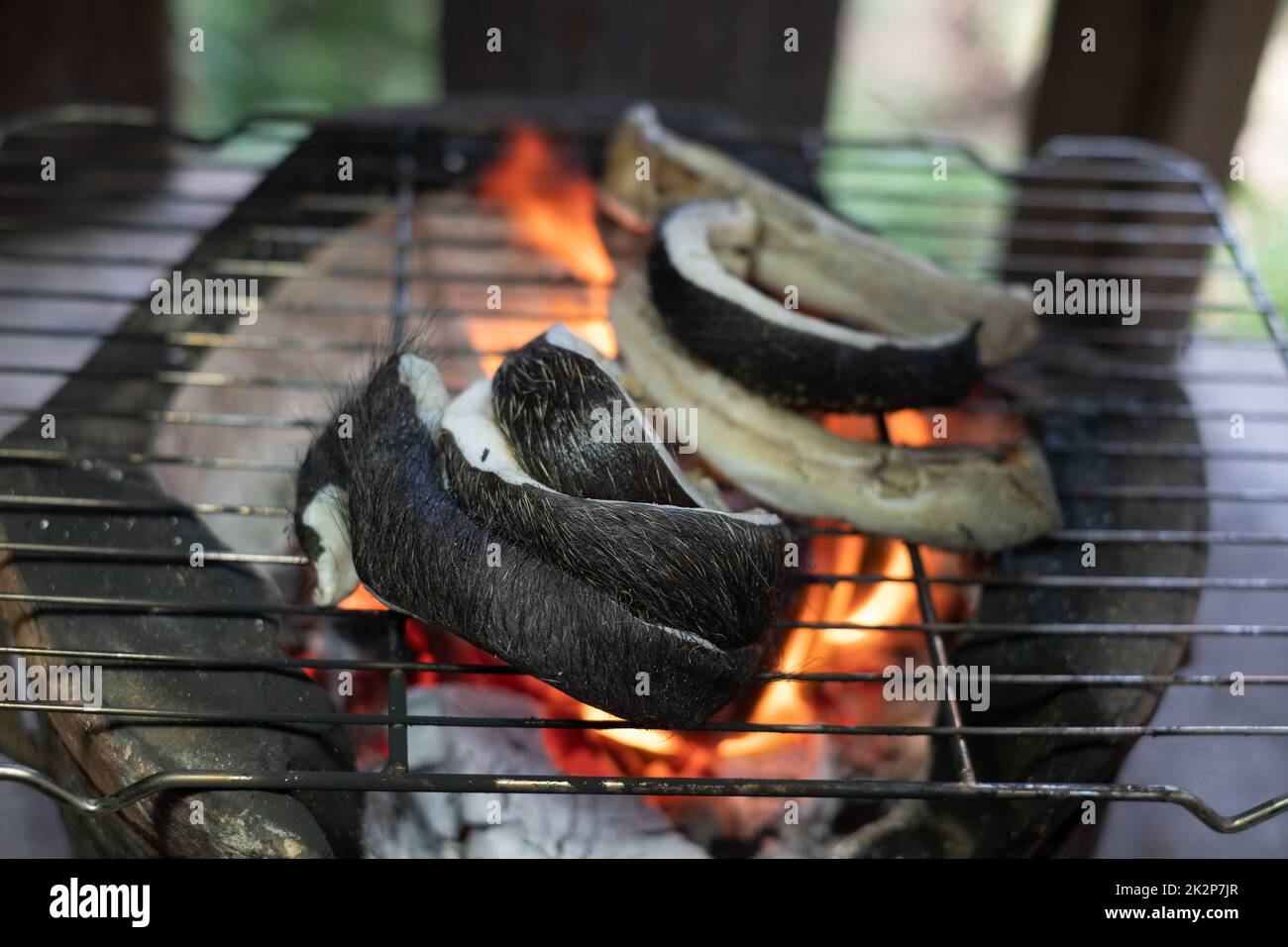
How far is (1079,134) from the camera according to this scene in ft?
13.6

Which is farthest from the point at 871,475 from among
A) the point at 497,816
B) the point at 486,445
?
the point at 497,816

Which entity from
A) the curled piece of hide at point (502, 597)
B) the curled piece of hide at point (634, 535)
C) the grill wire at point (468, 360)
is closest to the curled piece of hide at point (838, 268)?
the grill wire at point (468, 360)

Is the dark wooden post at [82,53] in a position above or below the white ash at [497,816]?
above

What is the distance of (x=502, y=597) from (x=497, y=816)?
1.64 ft

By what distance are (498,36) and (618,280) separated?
2159 millimetres

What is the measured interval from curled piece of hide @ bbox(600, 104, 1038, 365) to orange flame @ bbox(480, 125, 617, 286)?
227mm

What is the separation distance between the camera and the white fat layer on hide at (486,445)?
175 cm

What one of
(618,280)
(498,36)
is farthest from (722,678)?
(498,36)

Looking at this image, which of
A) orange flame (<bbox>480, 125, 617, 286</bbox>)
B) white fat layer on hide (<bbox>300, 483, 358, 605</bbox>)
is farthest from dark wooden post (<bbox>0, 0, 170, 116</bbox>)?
white fat layer on hide (<bbox>300, 483, 358, 605</bbox>)

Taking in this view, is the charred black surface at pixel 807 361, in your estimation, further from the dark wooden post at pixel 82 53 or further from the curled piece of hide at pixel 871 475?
the dark wooden post at pixel 82 53

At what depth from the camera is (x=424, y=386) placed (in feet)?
6.48

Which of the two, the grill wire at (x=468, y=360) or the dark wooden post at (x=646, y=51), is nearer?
the grill wire at (x=468, y=360)

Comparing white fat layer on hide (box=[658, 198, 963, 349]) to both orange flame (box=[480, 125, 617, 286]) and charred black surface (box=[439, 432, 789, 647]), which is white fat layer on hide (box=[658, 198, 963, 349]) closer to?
orange flame (box=[480, 125, 617, 286])

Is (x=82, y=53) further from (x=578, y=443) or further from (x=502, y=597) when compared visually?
(x=502, y=597)
